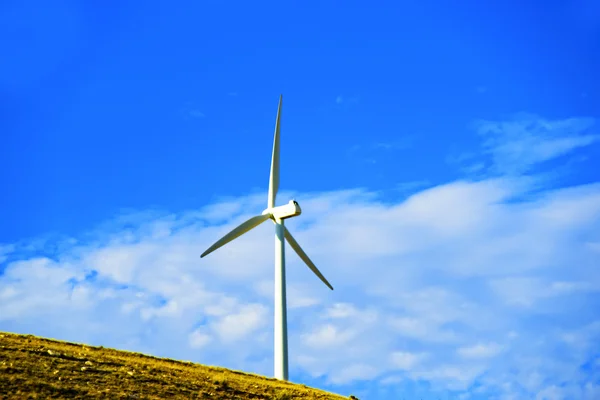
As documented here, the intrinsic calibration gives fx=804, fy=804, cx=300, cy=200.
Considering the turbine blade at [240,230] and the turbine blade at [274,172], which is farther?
the turbine blade at [274,172]

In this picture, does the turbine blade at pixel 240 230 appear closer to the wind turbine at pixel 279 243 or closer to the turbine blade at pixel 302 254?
the wind turbine at pixel 279 243

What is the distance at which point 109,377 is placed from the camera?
1581 inches

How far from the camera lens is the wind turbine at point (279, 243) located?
5438cm

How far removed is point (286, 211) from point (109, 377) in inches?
852

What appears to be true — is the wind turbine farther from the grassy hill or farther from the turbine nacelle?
the grassy hill

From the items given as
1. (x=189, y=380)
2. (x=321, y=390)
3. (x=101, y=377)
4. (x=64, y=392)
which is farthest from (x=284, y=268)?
(x=64, y=392)

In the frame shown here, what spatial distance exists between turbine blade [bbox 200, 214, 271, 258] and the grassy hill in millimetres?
9623

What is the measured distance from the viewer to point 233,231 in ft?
190

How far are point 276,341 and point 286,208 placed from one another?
972 centimetres

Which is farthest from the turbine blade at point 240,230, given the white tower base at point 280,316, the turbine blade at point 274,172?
the white tower base at point 280,316

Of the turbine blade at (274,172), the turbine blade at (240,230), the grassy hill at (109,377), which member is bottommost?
the grassy hill at (109,377)

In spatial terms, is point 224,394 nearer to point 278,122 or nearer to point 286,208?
point 286,208

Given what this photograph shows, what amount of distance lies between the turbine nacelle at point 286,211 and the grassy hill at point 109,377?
12800mm

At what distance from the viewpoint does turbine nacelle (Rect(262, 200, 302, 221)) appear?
57.8 metres
